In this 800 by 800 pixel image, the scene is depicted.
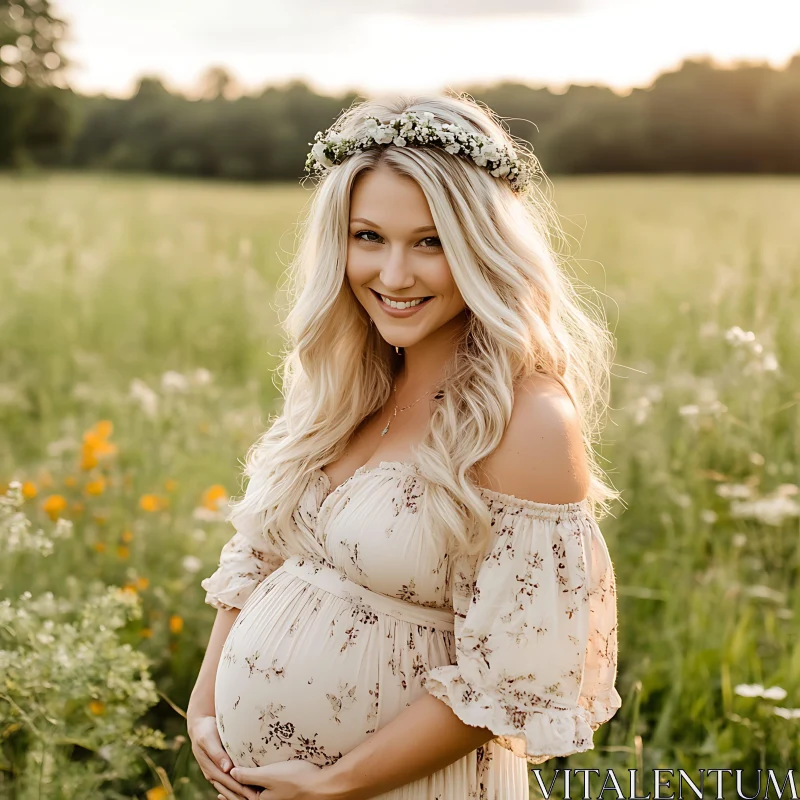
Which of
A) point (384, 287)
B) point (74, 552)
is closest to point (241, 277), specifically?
point (74, 552)

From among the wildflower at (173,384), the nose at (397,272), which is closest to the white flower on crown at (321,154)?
the nose at (397,272)

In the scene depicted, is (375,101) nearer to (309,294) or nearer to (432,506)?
(309,294)

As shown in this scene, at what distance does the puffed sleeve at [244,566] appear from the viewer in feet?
7.03

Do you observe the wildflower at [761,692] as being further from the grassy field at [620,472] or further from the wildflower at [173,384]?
the wildflower at [173,384]

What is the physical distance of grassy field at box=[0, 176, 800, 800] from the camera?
2.83m

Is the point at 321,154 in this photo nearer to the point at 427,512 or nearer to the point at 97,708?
the point at 427,512

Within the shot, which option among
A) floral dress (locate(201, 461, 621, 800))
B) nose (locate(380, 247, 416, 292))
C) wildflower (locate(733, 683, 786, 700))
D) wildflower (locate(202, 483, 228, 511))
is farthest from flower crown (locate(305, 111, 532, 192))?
wildflower (locate(202, 483, 228, 511))

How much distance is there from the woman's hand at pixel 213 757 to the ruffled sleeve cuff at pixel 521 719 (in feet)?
1.71

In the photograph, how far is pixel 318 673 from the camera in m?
1.78

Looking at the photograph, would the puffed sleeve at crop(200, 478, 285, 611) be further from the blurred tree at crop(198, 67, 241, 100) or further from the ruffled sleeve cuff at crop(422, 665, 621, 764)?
the blurred tree at crop(198, 67, 241, 100)

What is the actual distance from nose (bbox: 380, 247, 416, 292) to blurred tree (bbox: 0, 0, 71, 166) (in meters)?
13.2

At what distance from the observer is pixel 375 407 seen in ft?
6.87

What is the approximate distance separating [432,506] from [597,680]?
1.59 ft

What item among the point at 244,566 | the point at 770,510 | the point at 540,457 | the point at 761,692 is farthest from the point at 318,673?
the point at 770,510
